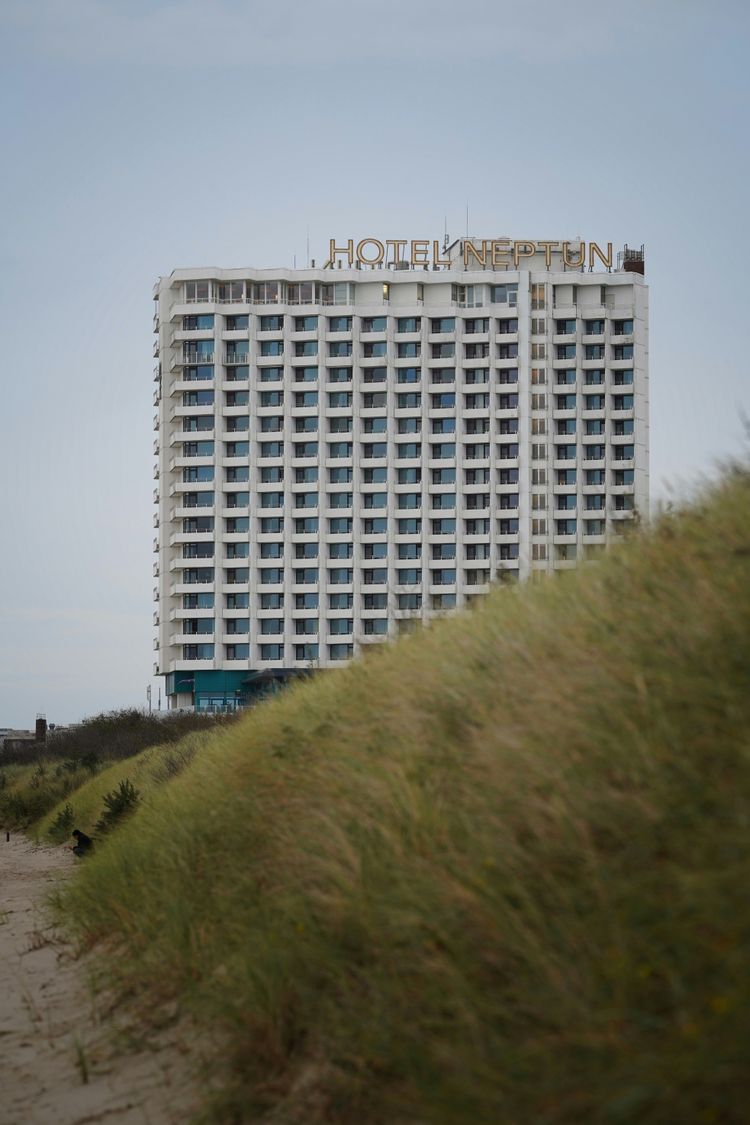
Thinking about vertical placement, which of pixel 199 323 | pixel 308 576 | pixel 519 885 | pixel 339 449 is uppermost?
pixel 199 323

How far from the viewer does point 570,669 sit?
19.4 ft

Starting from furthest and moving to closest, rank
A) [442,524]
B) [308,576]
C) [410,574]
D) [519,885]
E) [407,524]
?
[442,524] < [407,524] < [410,574] < [308,576] < [519,885]

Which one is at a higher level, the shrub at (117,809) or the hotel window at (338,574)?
the hotel window at (338,574)

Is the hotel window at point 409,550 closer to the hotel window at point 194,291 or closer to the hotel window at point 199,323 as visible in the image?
the hotel window at point 199,323

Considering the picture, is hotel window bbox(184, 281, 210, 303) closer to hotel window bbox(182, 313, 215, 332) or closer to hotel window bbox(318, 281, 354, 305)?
hotel window bbox(182, 313, 215, 332)

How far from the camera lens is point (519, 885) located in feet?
15.4

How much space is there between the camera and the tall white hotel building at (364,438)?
10544 centimetres

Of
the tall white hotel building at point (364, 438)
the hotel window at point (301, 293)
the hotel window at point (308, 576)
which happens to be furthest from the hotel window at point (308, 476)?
the hotel window at point (301, 293)

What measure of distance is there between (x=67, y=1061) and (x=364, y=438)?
101 m

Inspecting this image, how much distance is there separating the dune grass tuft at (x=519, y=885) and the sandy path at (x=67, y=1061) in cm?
34

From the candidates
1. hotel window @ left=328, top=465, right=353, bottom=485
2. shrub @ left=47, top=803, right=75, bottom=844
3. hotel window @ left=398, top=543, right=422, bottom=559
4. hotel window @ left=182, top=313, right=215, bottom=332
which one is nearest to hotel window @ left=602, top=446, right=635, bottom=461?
hotel window @ left=398, top=543, right=422, bottom=559

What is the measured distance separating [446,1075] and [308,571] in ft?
333

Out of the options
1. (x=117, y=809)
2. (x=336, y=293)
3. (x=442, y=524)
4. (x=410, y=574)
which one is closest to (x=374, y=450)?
(x=442, y=524)

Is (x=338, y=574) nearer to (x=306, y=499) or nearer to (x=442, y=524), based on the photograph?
(x=306, y=499)
